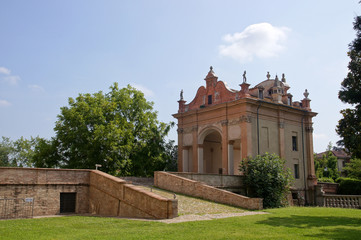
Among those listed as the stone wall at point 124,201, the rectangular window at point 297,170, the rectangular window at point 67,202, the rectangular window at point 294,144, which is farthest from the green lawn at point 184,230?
the rectangular window at point 294,144

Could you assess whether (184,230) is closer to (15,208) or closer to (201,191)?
(201,191)

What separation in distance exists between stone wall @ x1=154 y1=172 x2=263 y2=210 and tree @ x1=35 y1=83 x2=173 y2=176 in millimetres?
7293

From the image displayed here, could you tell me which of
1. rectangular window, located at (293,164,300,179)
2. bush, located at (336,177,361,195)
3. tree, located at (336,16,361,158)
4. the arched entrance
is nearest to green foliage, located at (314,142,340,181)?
bush, located at (336,177,361,195)

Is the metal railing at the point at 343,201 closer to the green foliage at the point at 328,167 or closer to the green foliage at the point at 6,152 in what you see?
the green foliage at the point at 328,167

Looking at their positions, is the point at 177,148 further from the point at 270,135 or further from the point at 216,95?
the point at 270,135

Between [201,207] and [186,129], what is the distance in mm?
17981

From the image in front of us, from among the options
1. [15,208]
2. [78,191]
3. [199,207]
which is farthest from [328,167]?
[15,208]

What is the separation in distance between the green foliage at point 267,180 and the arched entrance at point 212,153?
9.99 m

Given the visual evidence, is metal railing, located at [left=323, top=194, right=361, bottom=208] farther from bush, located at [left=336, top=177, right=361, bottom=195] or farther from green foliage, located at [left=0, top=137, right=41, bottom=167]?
green foliage, located at [left=0, top=137, right=41, bottom=167]

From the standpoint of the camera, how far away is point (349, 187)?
37594mm

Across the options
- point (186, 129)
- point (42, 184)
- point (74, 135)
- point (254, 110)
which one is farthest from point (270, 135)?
point (42, 184)

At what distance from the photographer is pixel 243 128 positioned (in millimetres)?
30453

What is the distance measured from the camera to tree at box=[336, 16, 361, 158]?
59.4 ft

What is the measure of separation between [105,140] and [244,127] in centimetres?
1204
